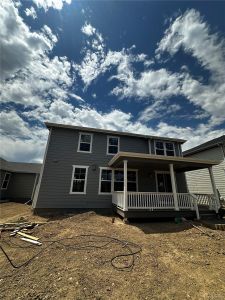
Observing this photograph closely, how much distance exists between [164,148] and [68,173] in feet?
28.6

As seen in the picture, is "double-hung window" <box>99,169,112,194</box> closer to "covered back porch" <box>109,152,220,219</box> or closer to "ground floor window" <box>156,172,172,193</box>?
"covered back porch" <box>109,152,220,219</box>

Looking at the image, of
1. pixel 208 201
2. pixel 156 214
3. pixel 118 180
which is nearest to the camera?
pixel 156 214

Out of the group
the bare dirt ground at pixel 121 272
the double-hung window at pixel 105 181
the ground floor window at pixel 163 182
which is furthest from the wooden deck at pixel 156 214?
the ground floor window at pixel 163 182

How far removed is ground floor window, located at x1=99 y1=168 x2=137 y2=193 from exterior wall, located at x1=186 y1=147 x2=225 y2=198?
26.3 feet

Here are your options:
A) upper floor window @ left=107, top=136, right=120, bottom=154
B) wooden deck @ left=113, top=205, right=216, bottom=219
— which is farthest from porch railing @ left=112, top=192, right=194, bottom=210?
upper floor window @ left=107, top=136, right=120, bottom=154

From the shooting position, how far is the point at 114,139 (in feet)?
42.3

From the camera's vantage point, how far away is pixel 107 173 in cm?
1180

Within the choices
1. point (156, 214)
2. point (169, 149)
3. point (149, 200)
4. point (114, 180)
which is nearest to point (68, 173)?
point (114, 180)

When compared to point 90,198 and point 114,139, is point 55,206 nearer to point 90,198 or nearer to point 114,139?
point 90,198

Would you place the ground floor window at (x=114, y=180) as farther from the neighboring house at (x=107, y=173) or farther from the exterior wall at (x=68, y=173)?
the exterior wall at (x=68, y=173)

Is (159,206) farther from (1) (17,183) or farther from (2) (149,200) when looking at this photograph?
(1) (17,183)

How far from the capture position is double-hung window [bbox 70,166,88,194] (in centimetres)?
1093

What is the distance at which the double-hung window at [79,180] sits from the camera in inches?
430

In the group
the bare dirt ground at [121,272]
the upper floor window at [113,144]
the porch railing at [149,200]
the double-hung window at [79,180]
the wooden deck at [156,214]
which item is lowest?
the bare dirt ground at [121,272]
